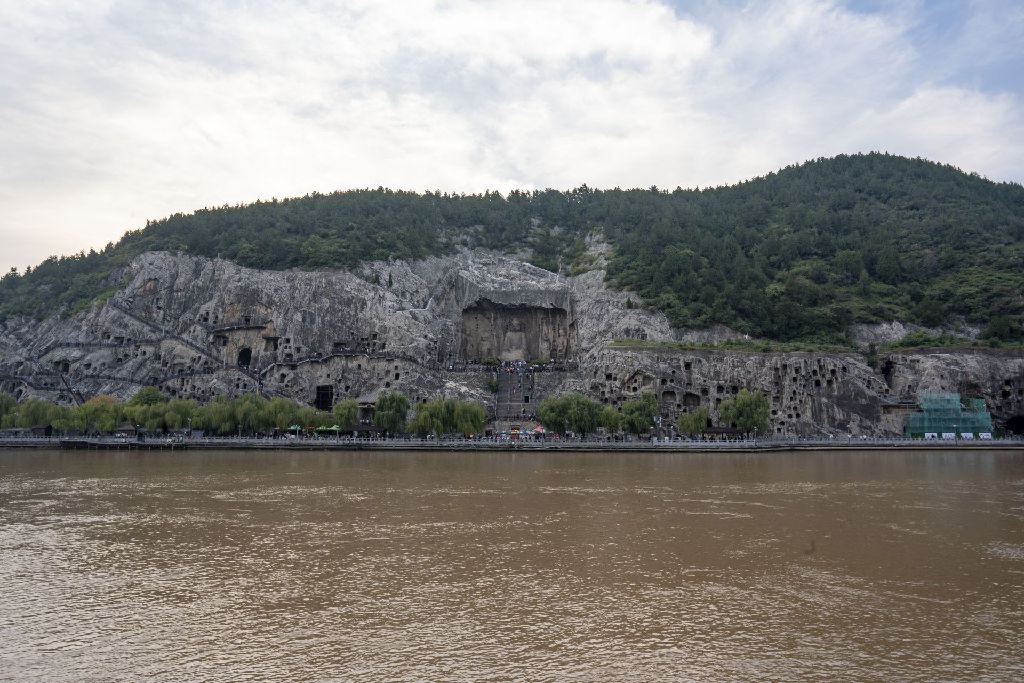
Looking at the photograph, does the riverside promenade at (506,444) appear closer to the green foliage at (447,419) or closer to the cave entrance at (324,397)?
the green foliage at (447,419)

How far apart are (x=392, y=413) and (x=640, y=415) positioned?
22844 mm

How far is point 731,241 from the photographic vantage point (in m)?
101

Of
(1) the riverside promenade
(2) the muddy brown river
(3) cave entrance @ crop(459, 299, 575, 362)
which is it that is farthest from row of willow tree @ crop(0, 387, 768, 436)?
(2) the muddy brown river

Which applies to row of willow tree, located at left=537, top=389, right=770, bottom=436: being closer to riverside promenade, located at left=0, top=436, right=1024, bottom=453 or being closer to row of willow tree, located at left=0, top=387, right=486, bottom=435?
riverside promenade, located at left=0, top=436, right=1024, bottom=453

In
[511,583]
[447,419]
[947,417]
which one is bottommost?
[511,583]

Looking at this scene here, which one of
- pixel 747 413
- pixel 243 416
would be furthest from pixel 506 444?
pixel 243 416

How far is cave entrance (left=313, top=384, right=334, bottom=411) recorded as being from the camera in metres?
79.1

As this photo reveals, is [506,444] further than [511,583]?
Yes

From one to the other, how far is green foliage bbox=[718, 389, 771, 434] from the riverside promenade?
1285mm

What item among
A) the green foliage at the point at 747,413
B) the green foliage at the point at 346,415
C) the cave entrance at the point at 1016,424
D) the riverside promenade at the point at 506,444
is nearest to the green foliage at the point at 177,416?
the green foliage at the point at 346,415

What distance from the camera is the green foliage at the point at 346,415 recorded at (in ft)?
227

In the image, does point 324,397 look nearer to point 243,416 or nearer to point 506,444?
point 243,416

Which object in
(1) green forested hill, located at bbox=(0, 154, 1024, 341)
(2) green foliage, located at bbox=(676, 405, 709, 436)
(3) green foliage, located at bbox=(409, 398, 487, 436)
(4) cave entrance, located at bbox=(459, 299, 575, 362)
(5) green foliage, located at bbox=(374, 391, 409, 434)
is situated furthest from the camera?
(4) cave entrance, located at bbox=(459, 299, 575, 362)

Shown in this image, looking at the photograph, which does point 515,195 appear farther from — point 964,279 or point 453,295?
point 964,279
